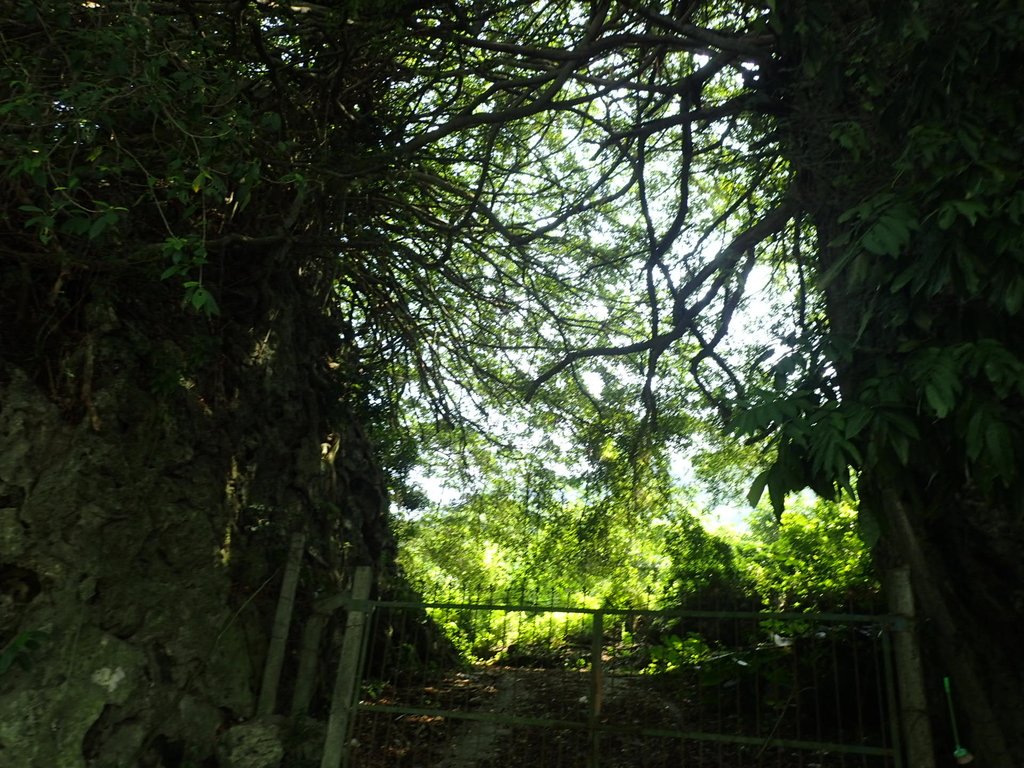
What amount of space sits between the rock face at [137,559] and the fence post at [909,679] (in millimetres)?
3808

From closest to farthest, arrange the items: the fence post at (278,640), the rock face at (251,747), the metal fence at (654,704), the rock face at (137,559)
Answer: the rock face at (137,559) < the rock face at (251,747) < the metal fence at (654,704) < the fence post at (278,640)

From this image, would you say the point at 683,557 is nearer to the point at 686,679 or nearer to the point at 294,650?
the point at 686,679

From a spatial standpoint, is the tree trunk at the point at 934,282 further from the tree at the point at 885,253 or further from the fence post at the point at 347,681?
the fence post at the point at 347,681

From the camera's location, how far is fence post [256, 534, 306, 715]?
595cm

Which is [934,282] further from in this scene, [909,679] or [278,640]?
[278,640]

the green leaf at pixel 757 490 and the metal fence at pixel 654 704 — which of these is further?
the metal fence at pixel 654 704

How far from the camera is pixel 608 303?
31.1 ft

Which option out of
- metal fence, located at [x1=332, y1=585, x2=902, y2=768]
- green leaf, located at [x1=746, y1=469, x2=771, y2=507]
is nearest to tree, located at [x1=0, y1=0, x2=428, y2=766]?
metal fence, located at [x1=332, y1=585, x2=902, y2=768]

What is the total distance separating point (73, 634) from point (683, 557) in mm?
6749

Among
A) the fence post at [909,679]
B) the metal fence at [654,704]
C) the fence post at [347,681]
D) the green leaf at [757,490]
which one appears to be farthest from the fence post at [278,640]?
the fence post at [909,679]

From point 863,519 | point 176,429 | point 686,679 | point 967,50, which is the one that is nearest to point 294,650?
point 176,429

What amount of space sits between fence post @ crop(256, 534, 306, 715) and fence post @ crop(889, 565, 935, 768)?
3.98 m

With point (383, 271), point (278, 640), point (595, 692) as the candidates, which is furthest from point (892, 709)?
point (383, 271)

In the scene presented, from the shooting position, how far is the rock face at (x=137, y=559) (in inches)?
190
